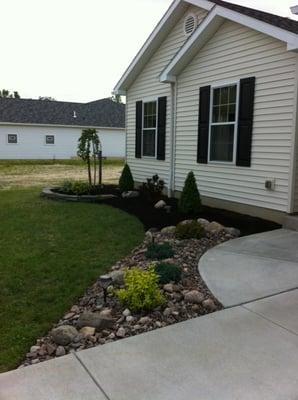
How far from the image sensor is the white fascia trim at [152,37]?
329 inches

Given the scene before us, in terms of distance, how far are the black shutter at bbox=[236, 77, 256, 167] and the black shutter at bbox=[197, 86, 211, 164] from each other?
1.01 meters

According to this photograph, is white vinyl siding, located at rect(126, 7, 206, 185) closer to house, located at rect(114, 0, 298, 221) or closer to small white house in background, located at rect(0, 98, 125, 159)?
house, located at rect(114, 0, 298, 221)

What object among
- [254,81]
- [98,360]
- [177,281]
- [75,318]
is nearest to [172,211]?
[254,81]

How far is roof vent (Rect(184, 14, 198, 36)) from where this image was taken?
8905mm

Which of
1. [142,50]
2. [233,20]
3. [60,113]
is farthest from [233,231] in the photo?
[60,113]

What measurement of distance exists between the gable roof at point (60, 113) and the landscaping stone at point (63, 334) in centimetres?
2698

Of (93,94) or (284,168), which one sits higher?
(93,94)

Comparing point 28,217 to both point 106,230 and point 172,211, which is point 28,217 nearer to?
point 106,230

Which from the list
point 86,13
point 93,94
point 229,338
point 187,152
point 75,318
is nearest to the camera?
point 229,338

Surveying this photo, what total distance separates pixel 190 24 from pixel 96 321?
7839 millimetres

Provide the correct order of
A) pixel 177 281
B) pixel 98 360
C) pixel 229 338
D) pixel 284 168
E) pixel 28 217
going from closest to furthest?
pixel 98 360 < pixel 229 338 < pixel 177 281 < pixel 284 168 < pixel 28 217

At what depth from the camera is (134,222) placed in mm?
7086

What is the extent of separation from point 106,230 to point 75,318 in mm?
3081

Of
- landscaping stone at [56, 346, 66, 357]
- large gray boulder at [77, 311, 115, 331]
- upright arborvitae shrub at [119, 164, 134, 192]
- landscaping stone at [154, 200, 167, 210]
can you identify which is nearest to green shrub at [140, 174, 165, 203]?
landscaping stone at [154, 200, 167, 210]
